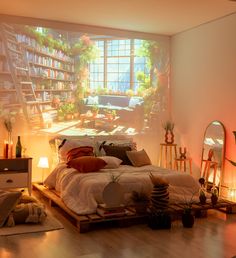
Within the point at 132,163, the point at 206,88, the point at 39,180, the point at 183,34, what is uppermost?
A: the point at 183,34

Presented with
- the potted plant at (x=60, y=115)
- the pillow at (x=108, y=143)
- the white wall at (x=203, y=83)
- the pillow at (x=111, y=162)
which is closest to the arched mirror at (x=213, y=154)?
the white wall at (x=203, y=83)

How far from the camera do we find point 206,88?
257 inches

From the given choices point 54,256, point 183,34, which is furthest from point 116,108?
point 54,256

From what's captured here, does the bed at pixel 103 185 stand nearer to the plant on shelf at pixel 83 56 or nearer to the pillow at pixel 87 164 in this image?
the pillow at pixel 87 164

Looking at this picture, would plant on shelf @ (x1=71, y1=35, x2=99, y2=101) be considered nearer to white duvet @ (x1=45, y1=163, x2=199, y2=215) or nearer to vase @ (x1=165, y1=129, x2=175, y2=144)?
vase @ (x1=165, y1=129, x2=175, y2=144)

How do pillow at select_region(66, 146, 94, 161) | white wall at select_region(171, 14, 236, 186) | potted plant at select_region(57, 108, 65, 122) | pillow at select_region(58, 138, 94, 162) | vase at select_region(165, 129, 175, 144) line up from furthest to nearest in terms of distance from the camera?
vase at select_region(165, 129, 175, 144) < potted plant at select_region(57, 108, 65, 122) < pillow at select_region(58, 138, 94, 162) < white wall at select_region(171, 14, 236, 186) < pillow at select_region(66, 146, 94, 161)

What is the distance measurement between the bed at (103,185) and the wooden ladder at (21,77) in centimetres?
139

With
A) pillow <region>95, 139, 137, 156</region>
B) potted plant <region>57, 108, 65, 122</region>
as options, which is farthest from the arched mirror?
potted plant <region>57, 108, 65, 122</region>

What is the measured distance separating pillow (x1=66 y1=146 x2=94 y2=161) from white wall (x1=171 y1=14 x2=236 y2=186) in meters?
2.04

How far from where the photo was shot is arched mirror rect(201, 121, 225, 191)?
6.00 m

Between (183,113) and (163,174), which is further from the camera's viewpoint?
(183,113)

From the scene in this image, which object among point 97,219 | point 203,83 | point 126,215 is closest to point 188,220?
point 126,215

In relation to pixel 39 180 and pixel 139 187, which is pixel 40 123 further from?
pixel 139 187

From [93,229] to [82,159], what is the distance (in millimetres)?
1244
